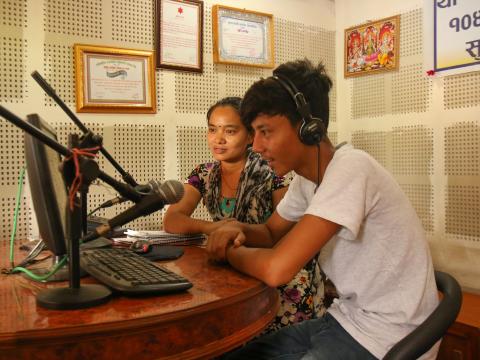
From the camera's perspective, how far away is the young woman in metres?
2.05

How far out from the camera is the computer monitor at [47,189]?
3.34ft

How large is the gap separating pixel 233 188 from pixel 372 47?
5.36 feet

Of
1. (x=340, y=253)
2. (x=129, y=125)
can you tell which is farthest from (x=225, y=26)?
(x=340, y=253)

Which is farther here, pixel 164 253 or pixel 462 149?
pixel 462 149

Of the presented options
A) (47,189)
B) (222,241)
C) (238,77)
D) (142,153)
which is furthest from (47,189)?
(238,77)

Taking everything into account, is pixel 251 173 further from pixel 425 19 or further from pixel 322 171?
pixel 425 19

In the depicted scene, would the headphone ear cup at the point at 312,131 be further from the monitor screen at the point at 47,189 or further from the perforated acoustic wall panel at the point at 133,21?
the perforated acoustic wall panel at the point at 133,21

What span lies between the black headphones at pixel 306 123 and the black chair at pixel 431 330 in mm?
586

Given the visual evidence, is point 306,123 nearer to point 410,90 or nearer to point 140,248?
point 140,248

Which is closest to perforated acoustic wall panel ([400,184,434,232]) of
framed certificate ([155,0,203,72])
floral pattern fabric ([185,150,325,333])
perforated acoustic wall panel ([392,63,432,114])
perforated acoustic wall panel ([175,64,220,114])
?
perforated acoustic wall panel ([392,63,432,114])

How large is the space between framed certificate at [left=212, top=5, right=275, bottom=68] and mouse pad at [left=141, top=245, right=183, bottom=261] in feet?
5.19

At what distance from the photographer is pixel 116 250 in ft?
5.43

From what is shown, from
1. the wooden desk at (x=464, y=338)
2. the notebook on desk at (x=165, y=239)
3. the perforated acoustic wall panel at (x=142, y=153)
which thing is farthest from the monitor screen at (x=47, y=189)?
the wooden desk at (x=464, y=338)

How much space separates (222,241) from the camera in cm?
150
